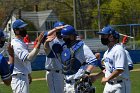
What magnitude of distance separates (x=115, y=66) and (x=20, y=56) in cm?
185

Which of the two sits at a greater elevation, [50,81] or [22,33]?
[22,33]

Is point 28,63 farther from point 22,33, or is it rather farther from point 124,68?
point 124,68

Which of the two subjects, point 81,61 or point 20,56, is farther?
point 20,56

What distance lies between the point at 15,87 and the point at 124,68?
219 cm

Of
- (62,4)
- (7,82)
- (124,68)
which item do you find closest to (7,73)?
(7,82)

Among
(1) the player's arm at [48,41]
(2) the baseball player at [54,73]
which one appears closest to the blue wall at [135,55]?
(2) the baseball player at [54,73]

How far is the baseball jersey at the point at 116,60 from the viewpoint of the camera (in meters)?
7.62

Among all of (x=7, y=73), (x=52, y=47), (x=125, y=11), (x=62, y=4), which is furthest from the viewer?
(x=62, y=4)

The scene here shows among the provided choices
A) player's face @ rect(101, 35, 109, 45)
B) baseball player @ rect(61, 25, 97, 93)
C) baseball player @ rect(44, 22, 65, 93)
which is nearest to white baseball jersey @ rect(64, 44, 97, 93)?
baseball player @ rect(61, 25, 97, 93)

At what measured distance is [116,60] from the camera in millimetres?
7676

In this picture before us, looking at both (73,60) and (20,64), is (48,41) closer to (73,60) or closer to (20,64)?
(20,64)

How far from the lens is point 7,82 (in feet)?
22.2

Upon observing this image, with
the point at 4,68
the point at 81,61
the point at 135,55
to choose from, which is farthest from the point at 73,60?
the point at 135,55

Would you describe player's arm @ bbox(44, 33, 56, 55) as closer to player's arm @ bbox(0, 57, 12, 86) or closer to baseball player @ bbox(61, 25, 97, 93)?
baseball player @ bbox(61, 25, 97, 93)
